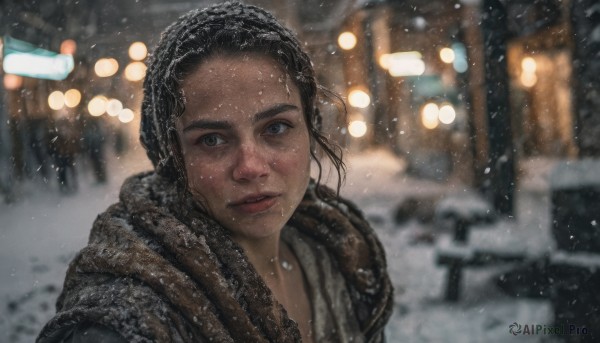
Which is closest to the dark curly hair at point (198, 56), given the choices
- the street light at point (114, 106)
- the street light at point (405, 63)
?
the street light at point (405, 63)

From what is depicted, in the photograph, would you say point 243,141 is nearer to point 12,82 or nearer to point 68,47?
point 68,47

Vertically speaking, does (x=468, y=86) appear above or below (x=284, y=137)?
above

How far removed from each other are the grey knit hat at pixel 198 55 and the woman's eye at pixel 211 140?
11 cm

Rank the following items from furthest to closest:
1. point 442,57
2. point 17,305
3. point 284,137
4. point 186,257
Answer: point 442,57 < point 17,305 < point 284,137 < point 186,257

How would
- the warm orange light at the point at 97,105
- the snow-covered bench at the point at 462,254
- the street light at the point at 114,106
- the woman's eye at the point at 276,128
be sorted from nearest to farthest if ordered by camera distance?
the woman's eye at the point at 276,128 < the snow-covered bench at the point at 462,254 < the warm orange light at the point at 97,105 < the street light at the point at 114,106

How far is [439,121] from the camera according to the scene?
40.7ft

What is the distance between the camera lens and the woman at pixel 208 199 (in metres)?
1.44

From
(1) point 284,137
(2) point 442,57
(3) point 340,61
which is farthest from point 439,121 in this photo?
(1) point 284,137

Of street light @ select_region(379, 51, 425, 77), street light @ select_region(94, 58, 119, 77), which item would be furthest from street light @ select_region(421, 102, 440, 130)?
street light @ select_region(94, 58, 119, 77)

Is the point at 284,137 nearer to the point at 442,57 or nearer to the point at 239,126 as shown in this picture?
the point at 239,126

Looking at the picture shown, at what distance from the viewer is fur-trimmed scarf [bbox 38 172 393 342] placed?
4.55 ft

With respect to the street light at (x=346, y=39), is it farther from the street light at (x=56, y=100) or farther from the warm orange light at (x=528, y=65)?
the street light at (x=56, y=100)

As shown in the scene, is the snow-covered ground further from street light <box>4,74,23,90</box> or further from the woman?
the woman

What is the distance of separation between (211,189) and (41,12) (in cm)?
1059
